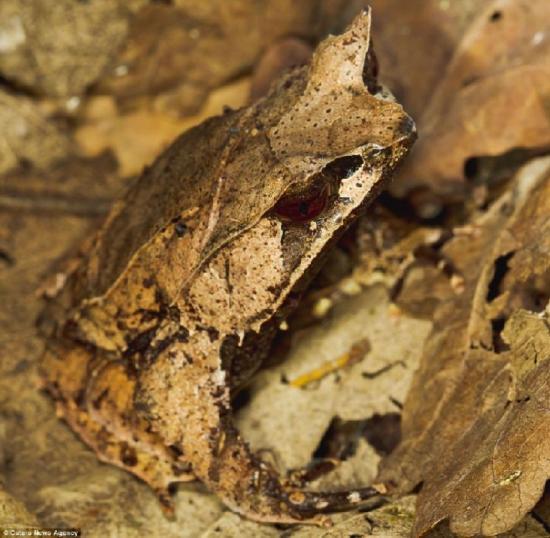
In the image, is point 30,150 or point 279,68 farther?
point 30,150

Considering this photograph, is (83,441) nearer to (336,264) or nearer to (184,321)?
(184,321)

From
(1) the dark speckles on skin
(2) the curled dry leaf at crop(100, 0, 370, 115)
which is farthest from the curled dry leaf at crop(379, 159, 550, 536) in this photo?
(2) the curled dry leaf at crop(100, 0, 370, 115)

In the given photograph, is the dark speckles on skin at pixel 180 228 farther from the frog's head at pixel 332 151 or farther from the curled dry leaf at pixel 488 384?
the curled dry leaf at pixel 488 384

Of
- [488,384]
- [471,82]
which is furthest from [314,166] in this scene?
[471,82]

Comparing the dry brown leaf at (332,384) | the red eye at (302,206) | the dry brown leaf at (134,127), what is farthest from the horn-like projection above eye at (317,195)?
the dry brown leaf at (134,127)

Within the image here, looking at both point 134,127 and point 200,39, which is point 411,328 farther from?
point 134,127

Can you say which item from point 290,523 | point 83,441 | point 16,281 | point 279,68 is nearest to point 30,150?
point 16,281
